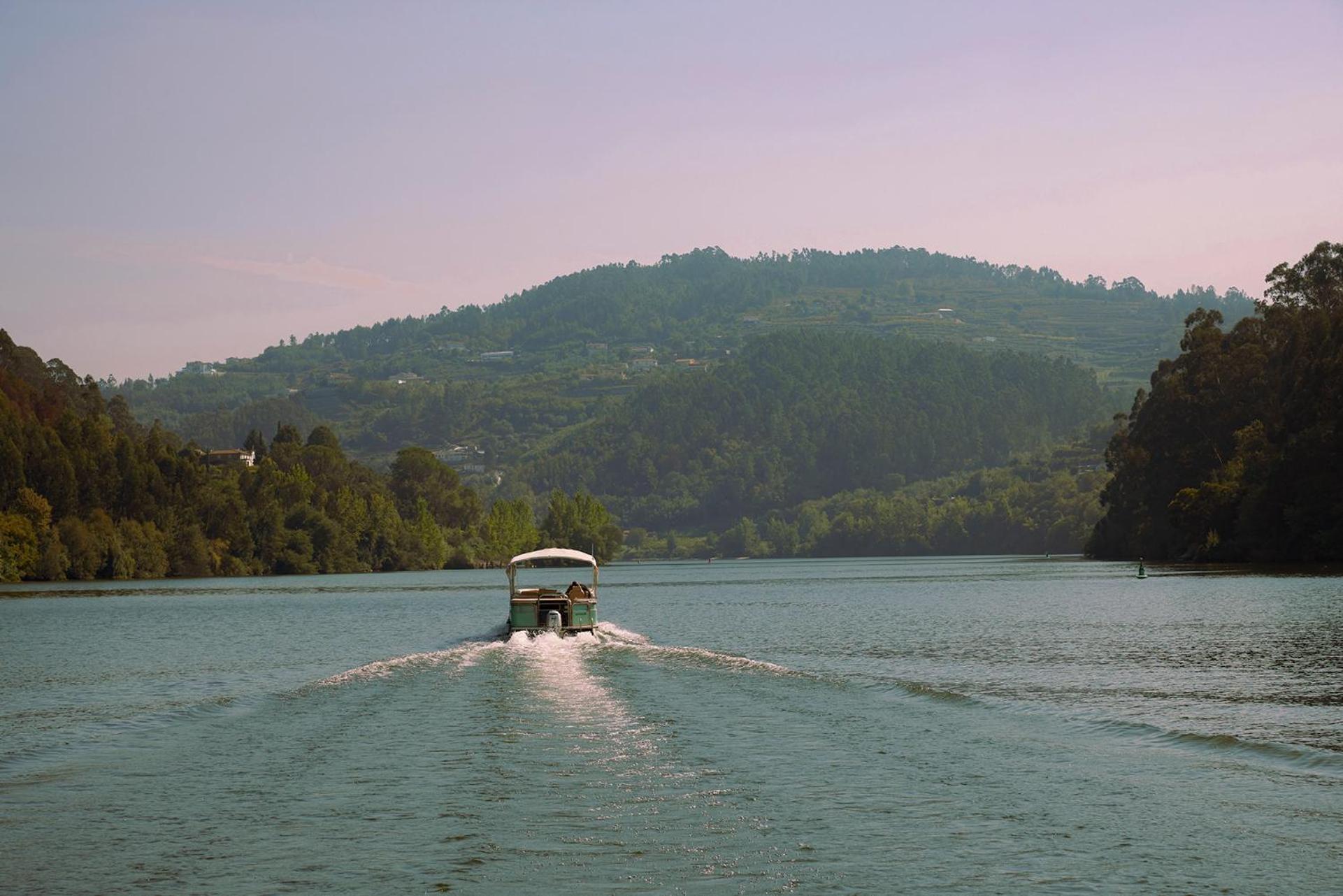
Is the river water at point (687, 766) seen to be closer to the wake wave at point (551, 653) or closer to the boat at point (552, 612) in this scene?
the wake wave at point (551, 653)

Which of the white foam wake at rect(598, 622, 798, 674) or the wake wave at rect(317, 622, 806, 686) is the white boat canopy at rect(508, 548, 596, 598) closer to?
the wake wave at rect(317, 622, 806, 686)

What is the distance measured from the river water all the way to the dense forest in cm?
6056

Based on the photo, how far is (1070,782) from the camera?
2692cm

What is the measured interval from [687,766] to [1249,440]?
121 meters

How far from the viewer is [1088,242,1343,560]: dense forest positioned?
12181 cm

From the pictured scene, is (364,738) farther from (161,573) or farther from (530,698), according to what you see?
(161,573)

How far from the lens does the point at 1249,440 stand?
137 m

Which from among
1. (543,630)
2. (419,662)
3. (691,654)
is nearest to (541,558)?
(543,630)

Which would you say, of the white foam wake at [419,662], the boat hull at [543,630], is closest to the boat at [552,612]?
the boat hull at [543,630]

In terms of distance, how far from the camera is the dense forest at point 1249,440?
122 meters

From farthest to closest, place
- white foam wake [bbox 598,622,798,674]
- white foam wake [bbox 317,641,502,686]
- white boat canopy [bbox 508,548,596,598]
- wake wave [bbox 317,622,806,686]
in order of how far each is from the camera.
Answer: white boat canopy [bbox 508,548,596,598], white foam wake [bbox 598,622,798,674], wake wave [bbox 317,622,806,686], white foam wake [bbox 317,641,502,686]

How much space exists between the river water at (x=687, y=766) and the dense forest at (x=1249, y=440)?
2384 inches

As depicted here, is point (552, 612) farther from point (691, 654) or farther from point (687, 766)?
point (687, 766)

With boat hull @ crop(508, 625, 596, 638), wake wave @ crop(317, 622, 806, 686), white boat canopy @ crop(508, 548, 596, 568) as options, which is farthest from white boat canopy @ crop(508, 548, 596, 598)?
boat hull @ crop(508, 625, 596, 638)
